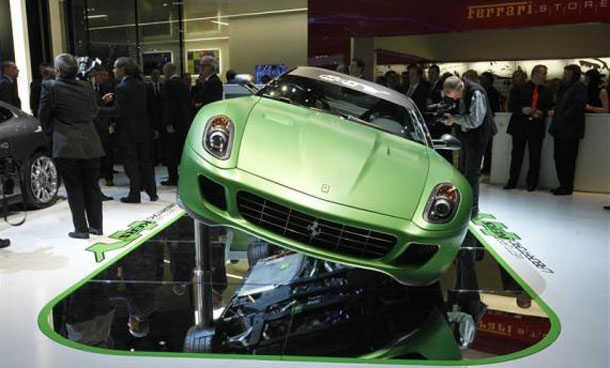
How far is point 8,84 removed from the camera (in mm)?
6875

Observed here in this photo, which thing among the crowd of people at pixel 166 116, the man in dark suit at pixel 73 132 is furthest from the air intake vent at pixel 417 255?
the man in dark suit at pixel 73 132

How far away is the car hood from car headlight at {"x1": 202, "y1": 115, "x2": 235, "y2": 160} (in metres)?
0.08

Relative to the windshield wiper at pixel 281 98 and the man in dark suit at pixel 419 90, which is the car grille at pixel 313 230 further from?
the man in dark suit at pixel 419 90

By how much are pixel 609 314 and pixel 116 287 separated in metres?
3.10

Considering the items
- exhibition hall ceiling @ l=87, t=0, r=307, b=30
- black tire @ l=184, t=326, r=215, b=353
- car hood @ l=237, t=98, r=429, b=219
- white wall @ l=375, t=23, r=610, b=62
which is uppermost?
exhibition hall ceiling @ l=87, t=0, r=307, b=30

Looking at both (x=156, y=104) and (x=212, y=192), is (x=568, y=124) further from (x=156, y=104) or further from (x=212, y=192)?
(x=212, y=192)

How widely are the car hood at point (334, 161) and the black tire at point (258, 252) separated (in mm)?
1297

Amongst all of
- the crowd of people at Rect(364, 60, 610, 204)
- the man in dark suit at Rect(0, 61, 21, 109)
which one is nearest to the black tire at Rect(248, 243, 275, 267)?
the crowd of people at Rect(364, 60, 610, 204)

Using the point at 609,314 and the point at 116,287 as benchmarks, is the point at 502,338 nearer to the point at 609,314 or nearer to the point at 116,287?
the point at 609,314

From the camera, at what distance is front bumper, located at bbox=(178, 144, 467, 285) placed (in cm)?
275

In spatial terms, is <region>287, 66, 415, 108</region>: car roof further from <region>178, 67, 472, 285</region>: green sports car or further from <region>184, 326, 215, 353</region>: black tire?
<region>184, 326, 215, 353</region>: black tire

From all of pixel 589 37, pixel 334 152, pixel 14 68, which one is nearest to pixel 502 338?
pixel 334 152

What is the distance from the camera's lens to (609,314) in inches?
133

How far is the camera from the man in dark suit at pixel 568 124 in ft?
23.3
